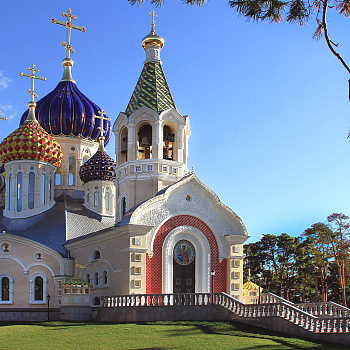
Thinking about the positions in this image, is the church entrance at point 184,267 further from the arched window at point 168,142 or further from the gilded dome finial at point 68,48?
the gilded dome finial at point 68,48

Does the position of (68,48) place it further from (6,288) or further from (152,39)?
(6,288)

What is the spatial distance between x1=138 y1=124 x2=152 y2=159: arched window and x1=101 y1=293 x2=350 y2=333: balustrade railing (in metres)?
7.80

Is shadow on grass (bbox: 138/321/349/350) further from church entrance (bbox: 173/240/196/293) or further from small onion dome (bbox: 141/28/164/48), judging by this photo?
small onion dome (bbox: 141/28/164/48)

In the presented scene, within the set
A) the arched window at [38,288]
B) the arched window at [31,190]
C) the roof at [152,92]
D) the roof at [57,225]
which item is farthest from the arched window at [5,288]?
the roof at [152,92]

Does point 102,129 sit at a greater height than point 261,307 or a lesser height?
greater

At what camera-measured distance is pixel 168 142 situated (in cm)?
2931

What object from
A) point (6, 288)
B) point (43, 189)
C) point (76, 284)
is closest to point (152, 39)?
point (43, 189)

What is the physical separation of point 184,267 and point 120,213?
5074 millimetres

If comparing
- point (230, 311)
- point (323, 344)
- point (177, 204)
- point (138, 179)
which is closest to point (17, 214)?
point (138, 179)

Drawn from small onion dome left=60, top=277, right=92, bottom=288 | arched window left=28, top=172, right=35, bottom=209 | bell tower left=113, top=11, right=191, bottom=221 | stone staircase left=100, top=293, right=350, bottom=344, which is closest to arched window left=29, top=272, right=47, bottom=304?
small onion dome left=60, top=277, right=92, bottom=288

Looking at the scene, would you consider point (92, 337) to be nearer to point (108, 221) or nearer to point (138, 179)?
point (138, 179)

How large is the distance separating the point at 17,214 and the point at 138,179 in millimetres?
7440

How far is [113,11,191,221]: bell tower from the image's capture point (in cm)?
2792

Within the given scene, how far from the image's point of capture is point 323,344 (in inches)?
690
